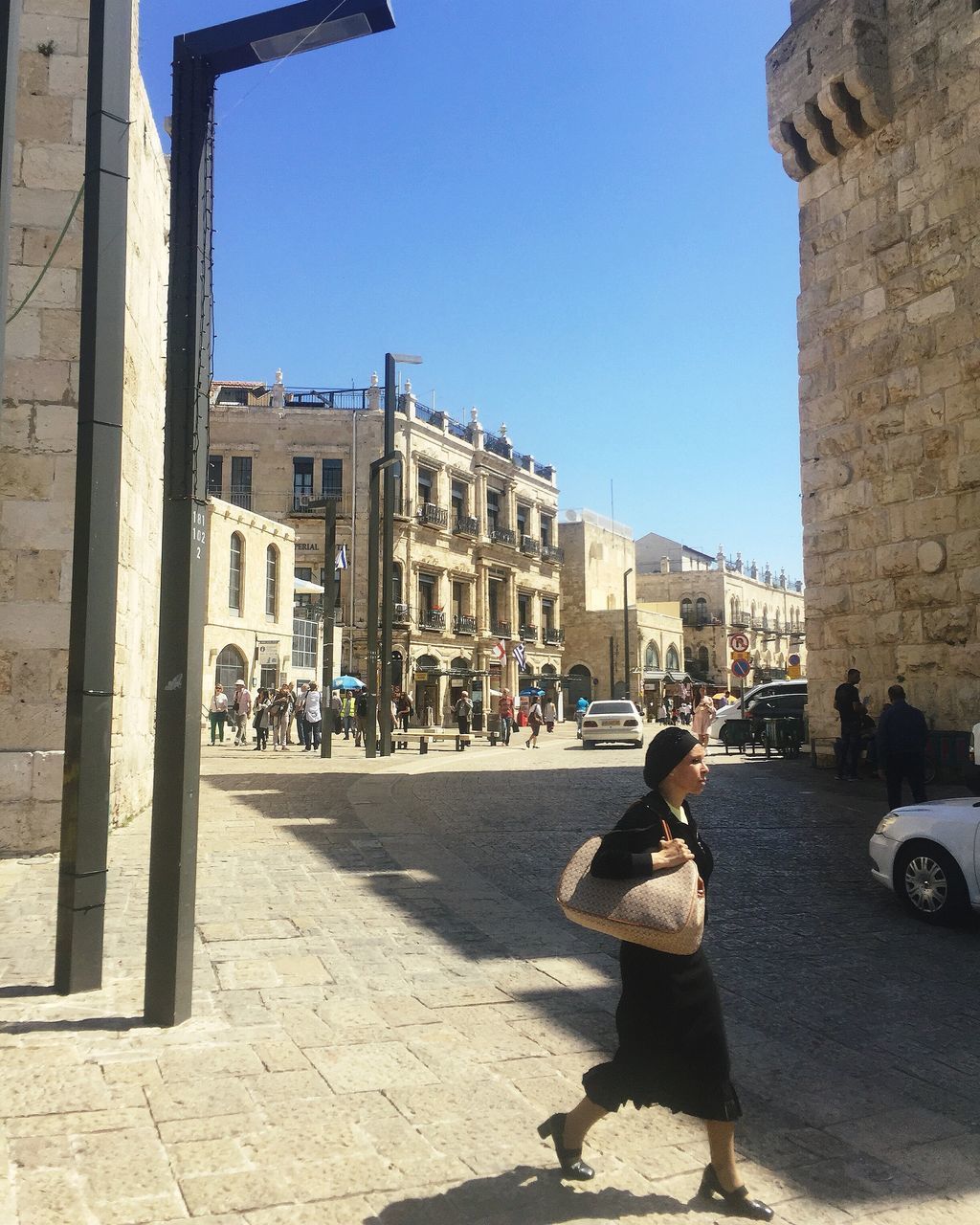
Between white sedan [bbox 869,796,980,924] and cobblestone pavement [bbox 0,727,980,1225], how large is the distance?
21 cm

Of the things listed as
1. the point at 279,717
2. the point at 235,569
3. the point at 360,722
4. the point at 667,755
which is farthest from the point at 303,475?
the point at 667,755

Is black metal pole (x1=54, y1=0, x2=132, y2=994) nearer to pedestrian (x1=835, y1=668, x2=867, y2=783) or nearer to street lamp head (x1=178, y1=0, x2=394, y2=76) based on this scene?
street lamp head (x1=178, y1=0, x2=394, y2=76)

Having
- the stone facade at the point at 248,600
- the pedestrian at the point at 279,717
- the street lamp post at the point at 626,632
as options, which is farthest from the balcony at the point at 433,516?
the pedestrian at the point at 279,717

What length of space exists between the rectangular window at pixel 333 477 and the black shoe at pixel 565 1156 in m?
42.4

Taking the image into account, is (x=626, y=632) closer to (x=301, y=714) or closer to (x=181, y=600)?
(x=301, y=714)

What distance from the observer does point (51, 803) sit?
8141 mm

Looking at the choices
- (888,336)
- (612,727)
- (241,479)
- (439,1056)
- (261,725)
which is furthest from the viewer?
(241,479)

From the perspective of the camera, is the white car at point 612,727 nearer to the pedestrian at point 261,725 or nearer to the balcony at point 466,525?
the pedestrian at point 261,725

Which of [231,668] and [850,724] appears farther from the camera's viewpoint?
[231,668]

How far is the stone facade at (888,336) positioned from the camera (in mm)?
14195

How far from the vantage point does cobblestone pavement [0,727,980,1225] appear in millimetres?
3076

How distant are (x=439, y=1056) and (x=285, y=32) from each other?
4449 mm

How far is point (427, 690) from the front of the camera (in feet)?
153

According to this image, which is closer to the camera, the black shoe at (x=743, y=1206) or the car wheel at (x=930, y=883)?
the black shoe at (x=743, y=1206)
